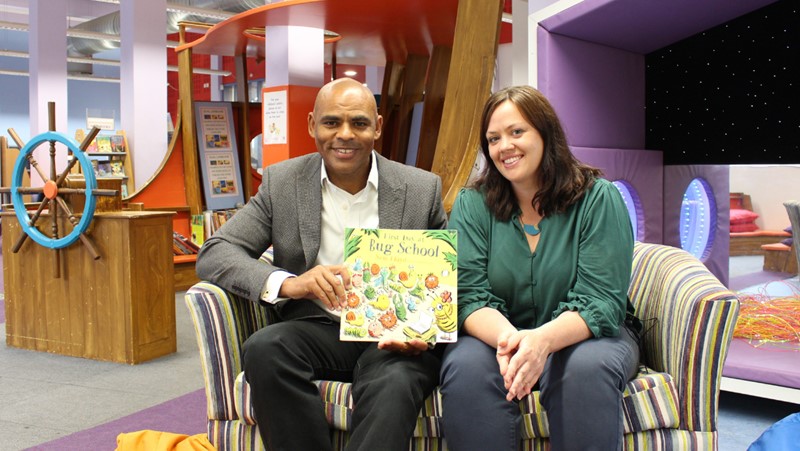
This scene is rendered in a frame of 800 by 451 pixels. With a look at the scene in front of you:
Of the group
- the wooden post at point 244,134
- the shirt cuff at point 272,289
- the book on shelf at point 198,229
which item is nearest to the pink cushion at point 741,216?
the shirt cuff at point 272,289

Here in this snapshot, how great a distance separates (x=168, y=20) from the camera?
40.9 ft

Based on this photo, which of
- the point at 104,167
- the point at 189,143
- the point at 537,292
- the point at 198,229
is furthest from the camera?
the point at 104,167

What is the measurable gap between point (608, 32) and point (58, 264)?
3.55 metres

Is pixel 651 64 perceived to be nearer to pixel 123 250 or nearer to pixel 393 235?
pixel 393 235

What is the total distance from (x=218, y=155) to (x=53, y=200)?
393 cm

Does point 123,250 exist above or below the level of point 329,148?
below

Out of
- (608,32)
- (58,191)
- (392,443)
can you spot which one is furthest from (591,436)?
(58,191)

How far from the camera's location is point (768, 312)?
13.8 ft

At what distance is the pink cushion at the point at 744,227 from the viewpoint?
4.90m

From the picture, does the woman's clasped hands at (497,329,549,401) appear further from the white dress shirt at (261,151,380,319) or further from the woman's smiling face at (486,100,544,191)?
the white dress shirt at (261,151,380,319)

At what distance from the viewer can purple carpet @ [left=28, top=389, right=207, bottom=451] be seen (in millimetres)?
3131

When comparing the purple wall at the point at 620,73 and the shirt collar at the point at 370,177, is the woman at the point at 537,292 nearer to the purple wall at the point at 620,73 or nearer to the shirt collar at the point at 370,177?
the shirt collar at the point at 370,177

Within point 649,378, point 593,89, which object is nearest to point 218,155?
point 593,89

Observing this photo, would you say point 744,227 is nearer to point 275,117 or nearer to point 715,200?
point 715,200
